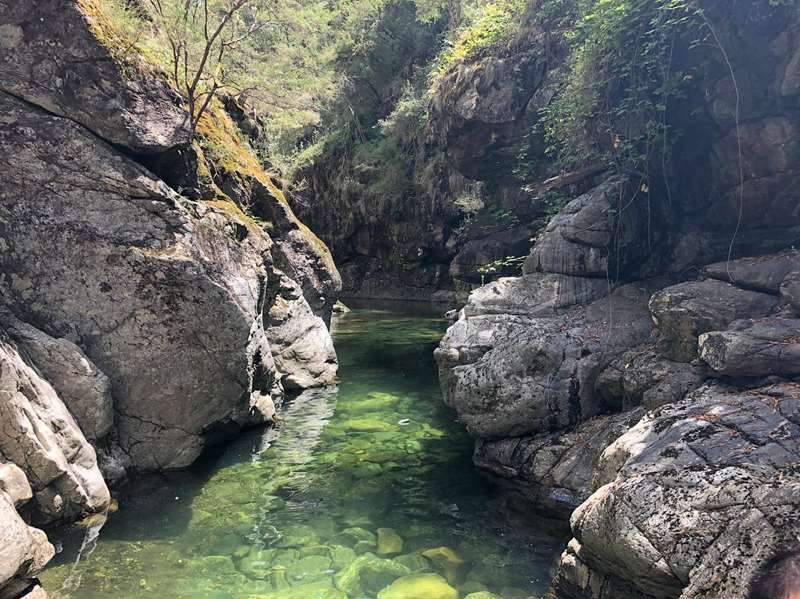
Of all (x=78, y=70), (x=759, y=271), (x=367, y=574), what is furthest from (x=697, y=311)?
(x=78, y=70)

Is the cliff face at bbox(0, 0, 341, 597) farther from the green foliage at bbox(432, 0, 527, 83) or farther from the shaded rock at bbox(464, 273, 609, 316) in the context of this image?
the green foliage at bbox(432, 0, 527, 83)

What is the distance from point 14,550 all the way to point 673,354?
25.7 feet

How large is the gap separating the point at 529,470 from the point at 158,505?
5093 mm

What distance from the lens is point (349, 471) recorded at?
26.7 feet

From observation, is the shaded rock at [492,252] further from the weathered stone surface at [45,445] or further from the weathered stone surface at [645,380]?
the weathered stone surface at [45,445]

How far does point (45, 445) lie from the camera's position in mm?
5797

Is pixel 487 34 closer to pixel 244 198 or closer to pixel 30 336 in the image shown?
pixel 244 198

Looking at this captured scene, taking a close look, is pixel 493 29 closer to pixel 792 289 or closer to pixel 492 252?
pixel 492 252

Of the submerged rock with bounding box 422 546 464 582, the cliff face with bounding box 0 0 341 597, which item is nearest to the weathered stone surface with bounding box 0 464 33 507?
the cliff face with bounding box 0 0 341 597

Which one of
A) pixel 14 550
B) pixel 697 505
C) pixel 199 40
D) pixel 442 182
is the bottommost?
pixel 14 550

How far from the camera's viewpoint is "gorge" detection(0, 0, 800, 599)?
500 cm

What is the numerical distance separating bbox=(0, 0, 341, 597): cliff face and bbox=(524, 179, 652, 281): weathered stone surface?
19.7 ft

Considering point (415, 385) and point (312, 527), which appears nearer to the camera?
point (312, 527)

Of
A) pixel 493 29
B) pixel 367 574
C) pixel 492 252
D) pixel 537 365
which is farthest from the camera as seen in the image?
pixel 492 252
